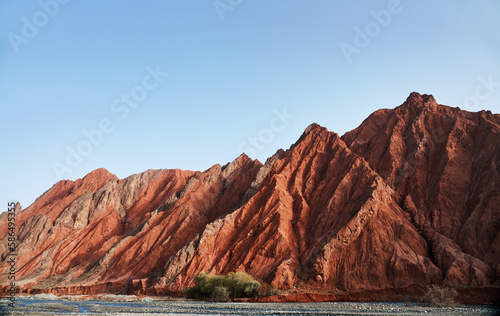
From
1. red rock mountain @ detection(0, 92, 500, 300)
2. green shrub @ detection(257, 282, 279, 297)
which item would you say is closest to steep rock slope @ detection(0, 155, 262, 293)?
red rock mountain @ detection(0, 92, 500, 300)

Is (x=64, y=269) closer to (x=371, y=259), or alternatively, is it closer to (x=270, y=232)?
(x=270, y=232)

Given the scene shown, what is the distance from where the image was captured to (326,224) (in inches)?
3383

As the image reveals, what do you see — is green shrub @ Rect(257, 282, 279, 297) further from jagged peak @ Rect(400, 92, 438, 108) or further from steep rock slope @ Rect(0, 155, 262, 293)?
jagged peak @ Rect(400, 92, 438, 108)

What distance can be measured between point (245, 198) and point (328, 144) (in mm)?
25027

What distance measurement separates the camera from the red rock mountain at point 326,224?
72.6m

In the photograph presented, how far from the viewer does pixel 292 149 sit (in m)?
112

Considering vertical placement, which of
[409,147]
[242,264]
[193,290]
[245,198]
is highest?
[409,147]

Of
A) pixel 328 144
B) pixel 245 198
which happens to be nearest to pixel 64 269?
pixel 245 198

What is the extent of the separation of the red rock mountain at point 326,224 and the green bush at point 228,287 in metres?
8.89

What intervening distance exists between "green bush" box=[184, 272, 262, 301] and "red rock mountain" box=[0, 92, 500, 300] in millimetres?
8888

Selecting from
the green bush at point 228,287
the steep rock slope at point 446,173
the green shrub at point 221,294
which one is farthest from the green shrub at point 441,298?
the green shrub at point 221,294

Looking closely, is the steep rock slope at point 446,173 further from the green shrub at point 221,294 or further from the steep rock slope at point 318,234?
the green shrub at point 221,294

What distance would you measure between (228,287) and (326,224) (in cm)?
2709

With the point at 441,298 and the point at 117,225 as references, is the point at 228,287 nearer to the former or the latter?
the point at 441,298
